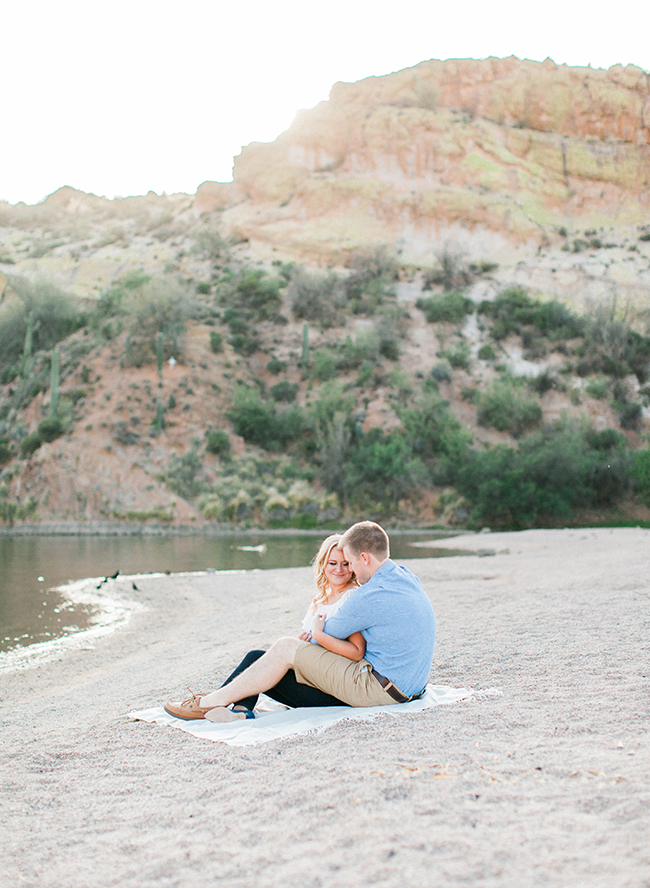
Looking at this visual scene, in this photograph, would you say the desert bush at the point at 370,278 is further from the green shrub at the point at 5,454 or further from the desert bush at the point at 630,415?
the green shrub at the point at 5,454

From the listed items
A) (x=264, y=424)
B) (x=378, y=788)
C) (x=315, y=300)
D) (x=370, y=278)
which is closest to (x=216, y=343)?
(x=264, y=424)

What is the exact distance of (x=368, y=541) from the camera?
3848 mm

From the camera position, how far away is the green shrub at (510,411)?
3834cm

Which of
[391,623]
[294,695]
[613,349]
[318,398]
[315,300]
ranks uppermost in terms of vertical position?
[315,300]

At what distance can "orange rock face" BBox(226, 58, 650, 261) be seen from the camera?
5359 cm

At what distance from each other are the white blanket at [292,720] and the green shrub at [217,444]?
107 ft

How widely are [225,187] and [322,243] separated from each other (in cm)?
1488

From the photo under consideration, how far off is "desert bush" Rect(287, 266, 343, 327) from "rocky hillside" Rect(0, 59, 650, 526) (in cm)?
15

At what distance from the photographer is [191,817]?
267 centimetres

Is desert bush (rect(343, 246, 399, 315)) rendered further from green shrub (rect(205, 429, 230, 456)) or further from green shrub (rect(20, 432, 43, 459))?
green shrub (rect(20, 432, 43, 459))

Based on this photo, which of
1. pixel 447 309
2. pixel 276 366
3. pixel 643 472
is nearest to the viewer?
pixel 643 472

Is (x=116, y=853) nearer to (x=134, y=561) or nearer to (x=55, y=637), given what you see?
(x=55, y=637)

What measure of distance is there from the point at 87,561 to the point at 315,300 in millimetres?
31405

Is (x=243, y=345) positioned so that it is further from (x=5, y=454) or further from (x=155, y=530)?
(x=155, y=530)
